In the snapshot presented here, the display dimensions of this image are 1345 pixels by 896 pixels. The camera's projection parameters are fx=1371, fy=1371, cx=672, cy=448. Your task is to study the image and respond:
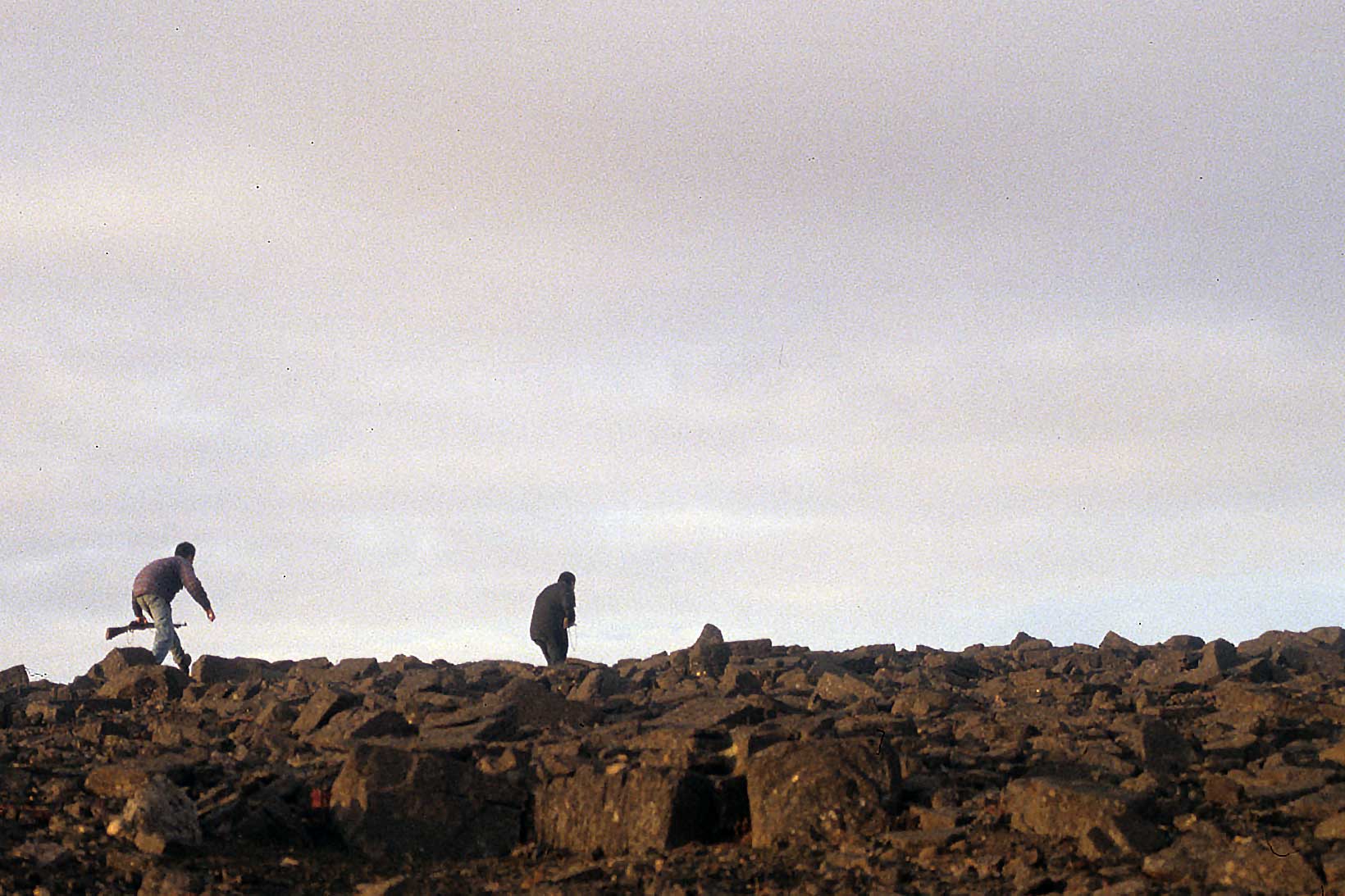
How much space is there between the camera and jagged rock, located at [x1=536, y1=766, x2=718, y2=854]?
33.6 feet

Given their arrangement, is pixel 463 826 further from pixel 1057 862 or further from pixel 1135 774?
pixel 1135 774

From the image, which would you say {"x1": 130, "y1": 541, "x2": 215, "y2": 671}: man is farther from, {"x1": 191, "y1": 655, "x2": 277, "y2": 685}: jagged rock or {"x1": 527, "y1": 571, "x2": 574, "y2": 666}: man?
{"x1": 527, "y1": 571, "x2": 574, "y2": 666}: man

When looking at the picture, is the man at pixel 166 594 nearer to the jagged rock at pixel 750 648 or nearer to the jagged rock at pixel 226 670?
the jagged rock at pixel 226 670

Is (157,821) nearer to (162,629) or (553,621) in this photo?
(162,629)

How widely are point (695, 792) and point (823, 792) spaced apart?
976 millimetres

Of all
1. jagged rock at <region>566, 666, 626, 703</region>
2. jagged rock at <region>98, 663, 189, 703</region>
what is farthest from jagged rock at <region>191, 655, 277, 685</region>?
jagged rock at <region>566, 666, 626, 703</region>

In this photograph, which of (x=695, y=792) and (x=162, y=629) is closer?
(x=695, y=792)

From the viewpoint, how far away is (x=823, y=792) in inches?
401

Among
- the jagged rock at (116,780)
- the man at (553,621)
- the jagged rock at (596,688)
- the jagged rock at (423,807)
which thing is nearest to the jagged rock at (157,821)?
the jagged rock at (116,780)

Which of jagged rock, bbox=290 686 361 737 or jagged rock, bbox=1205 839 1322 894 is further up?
jagged rock, bbox=290 686 361 737

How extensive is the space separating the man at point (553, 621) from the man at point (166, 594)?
18.4 ft

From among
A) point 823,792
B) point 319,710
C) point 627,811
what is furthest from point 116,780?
point 823,792

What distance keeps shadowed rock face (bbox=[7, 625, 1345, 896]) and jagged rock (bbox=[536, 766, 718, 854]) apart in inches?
0.8

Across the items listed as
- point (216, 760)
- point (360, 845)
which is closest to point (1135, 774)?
point (360, 845)
